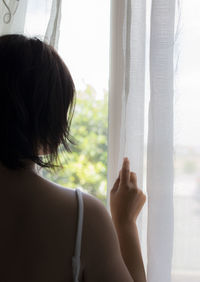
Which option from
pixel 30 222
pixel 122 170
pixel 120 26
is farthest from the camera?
pixel 120 26

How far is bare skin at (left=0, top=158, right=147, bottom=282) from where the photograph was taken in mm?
784

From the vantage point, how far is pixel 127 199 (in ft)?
3.25

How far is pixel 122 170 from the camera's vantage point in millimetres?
991

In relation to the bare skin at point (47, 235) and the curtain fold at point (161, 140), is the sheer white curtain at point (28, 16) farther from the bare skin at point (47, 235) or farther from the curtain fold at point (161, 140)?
the bare skin at point (47, 235)

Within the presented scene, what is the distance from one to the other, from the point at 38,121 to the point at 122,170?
11.3 inches

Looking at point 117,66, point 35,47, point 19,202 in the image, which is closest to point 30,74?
point 35,47

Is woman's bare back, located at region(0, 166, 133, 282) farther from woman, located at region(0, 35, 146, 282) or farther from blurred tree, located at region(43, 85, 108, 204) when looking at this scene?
blurred tree, located at region(43, 85, 108, 204)

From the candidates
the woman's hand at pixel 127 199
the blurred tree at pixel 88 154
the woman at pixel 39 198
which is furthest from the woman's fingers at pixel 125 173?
the blurred tree at pixel 88 154

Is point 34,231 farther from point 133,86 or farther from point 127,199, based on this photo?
point 133,86

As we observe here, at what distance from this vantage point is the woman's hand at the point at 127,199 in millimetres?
986

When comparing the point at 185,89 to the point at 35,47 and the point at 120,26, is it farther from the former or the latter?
the point at 35,47

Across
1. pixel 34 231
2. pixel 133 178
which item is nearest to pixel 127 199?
pixel 133 178

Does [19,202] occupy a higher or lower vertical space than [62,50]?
lower

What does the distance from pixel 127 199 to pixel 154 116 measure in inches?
8.8
